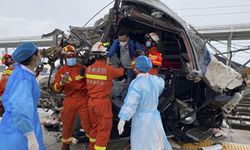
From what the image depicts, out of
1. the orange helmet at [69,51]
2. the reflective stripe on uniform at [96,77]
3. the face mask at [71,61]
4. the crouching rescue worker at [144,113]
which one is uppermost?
→ the orange helmet at [69,51]

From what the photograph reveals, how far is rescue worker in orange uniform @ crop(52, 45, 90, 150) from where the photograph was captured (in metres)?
5.15

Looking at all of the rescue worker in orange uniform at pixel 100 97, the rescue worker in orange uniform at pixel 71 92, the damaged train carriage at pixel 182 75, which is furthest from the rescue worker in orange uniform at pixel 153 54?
the rescue worker in orange uniform at pixel 71 92

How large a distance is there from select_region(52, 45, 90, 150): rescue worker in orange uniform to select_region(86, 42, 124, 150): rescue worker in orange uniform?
0.27 m

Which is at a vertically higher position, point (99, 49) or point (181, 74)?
point (99, 49)

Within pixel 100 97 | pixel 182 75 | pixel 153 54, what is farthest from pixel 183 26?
pixel 100 97

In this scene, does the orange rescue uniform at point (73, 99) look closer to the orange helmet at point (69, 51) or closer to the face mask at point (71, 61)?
the face mask at point (71, 61)

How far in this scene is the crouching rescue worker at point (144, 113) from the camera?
4.18 m

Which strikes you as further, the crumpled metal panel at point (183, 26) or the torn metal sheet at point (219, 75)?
the torn metal sheet at point (219, 75)

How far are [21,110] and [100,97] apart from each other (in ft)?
6.54

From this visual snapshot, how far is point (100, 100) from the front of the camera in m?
4.83

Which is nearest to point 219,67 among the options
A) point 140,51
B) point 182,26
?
point 182,26

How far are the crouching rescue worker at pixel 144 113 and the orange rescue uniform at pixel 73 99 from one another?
1.15 m

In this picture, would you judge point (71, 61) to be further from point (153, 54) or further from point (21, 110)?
point (21, 110)

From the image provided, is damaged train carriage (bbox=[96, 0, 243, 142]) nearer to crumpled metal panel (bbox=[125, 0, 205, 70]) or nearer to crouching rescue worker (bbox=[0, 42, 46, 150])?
crumpled metal panel (bbox=[125, 0, 205, 70])
